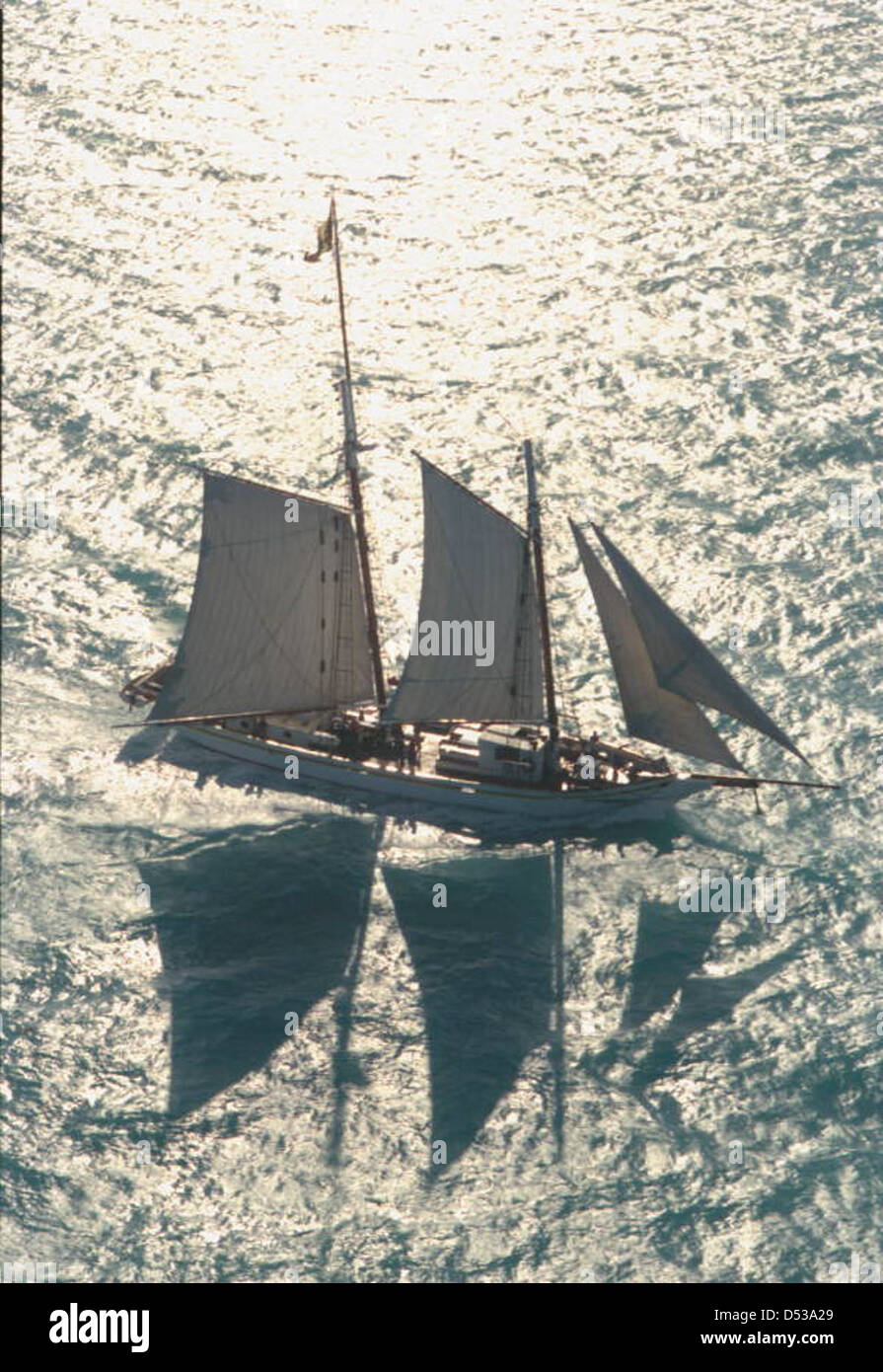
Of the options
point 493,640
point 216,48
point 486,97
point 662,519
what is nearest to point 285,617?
point 493,640

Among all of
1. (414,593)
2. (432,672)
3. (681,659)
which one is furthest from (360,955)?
(414,593)

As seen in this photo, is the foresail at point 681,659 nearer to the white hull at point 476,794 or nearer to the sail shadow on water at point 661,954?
the white hull at point 476,794

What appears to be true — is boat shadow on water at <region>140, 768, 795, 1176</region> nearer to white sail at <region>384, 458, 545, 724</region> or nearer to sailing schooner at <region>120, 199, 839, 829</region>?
sailing schooner at <region>120, 199, 839, 829</region>

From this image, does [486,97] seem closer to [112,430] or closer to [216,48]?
[216,48]

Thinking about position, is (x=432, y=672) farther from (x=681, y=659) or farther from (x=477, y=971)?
(x=477, y=971)
